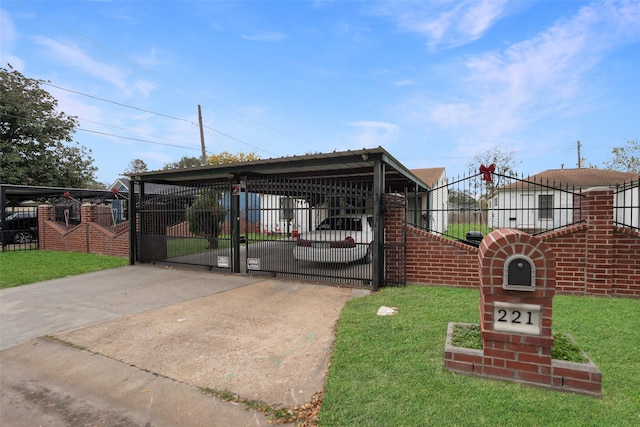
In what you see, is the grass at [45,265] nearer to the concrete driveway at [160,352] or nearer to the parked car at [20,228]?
the concrete driveway at [160,352]

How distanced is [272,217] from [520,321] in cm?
531

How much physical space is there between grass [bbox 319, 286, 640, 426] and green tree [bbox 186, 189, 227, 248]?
5088mm

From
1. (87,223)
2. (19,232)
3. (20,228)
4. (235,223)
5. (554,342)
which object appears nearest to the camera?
(554,342)

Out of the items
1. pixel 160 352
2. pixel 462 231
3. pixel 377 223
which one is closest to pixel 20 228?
pixel 160 352

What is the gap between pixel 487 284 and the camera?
2.66 meters

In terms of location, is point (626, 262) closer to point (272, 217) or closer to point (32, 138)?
point (272, 217)

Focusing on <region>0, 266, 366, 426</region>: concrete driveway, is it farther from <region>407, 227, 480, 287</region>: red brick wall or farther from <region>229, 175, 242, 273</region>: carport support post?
<region>229, 175, 242, 273</region>: carport support post

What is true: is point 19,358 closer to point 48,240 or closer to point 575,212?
point 575,212

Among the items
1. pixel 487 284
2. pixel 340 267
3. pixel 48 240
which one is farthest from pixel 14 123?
pixel 487 284

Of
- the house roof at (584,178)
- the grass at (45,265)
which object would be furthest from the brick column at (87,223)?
the house roof at (584,178)

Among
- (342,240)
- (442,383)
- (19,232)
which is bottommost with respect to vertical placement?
(442,383)

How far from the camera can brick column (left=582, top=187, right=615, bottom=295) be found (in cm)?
495

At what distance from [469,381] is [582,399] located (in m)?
0.75

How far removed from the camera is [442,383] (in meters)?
2.58
